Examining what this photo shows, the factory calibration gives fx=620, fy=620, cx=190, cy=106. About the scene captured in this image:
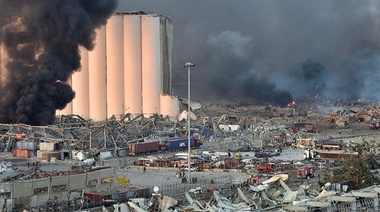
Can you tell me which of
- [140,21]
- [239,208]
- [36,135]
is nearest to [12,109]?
[36,135]

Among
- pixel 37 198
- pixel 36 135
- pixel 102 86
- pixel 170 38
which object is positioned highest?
pixel 170 38

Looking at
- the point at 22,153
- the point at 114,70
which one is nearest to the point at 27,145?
the point at 22,153

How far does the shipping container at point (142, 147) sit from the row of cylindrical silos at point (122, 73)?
25.8 meters

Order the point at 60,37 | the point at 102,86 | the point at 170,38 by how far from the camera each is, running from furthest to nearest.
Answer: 1. the point at 170,38
2. the point at 102,86
3. the point at 60,37

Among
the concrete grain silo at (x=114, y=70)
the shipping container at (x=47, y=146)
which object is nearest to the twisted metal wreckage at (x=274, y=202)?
the shipping container at (x=47, y=146)

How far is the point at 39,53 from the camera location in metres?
65.8

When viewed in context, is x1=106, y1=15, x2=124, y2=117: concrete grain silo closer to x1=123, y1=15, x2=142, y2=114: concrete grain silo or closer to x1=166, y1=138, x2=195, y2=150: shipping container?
x1=123, y1=15, x2=142, y2=114: concrete grain silo

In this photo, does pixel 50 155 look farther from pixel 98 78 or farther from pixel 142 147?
pixel 98 78

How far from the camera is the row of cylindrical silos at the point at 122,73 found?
7550 centimetres

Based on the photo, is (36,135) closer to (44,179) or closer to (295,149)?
(295,149)

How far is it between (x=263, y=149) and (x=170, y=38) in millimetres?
36487

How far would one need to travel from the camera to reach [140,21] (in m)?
76.6

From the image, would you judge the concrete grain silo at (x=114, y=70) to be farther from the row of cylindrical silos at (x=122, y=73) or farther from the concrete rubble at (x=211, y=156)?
the concrete rubble at (x=211, y=156)

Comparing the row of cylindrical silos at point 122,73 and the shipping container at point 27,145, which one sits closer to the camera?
the shipping container at point 27,145
